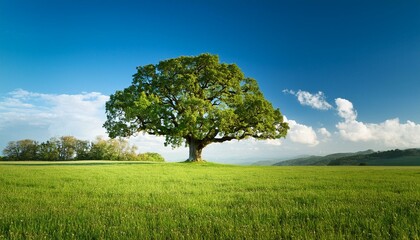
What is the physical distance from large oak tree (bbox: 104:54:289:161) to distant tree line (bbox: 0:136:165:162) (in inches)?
1456

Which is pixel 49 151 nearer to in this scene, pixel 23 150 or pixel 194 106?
pixel 23 150

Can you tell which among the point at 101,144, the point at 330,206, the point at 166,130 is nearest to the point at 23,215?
the point at 330,206

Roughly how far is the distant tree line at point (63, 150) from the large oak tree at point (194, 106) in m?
37.0

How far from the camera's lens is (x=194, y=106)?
134ft

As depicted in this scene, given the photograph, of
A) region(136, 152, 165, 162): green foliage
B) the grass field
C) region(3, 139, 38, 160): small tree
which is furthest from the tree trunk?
region(3, 139, 38, 160): small tree

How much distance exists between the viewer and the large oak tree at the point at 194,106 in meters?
40.3

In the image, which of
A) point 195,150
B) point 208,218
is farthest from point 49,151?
point 208,218

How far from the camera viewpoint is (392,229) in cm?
602

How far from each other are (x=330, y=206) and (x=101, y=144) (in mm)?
75230

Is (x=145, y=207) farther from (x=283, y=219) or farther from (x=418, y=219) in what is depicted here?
(x=418, y=219)

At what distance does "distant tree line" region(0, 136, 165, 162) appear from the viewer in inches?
2810

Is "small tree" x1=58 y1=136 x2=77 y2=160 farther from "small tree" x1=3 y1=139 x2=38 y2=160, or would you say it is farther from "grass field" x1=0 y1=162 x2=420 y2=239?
"grass field" x1=0 y1=162 x2=420 y2=239

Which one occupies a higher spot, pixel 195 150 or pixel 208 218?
pixel 195 150

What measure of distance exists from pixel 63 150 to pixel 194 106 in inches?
1935
